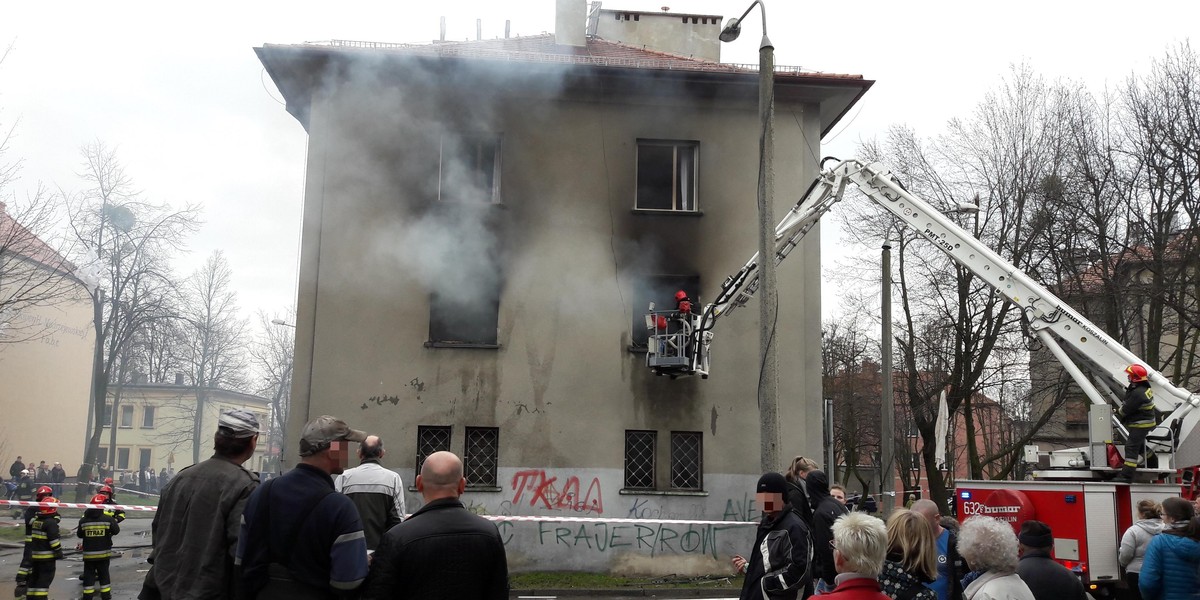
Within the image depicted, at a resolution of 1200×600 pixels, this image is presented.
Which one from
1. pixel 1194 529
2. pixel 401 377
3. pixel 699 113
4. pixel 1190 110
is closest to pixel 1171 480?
pixel 1194 529

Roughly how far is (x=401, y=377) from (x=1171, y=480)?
11.2 meters

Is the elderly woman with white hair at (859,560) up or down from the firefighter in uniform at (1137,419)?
down

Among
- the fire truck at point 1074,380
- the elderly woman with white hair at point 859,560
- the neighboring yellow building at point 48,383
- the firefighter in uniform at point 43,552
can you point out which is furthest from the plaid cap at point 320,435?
the neighboring yellow building at point 48,383

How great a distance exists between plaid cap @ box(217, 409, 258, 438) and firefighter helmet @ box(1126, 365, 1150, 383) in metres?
9.25

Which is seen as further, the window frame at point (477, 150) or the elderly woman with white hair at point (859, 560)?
the window frame at point (477, 150)

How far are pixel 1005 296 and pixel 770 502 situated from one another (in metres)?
7.58

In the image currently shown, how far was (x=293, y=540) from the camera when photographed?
388cm

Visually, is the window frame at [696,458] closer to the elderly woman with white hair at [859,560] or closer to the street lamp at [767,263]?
the street lamp at [767,263]

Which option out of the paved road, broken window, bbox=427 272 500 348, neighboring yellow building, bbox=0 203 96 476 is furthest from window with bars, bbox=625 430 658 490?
neighboring yellow building, bbox=0 203 96 476

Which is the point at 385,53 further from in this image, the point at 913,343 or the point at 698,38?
the point at 913,343

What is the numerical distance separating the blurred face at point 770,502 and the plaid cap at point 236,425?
286cm

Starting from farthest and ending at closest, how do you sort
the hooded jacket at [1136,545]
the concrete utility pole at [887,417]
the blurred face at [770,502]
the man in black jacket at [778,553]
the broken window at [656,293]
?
the concrete utility pole at [887,417] < the broken window at [656,293] < the hooded jacket at [1136,545] < the blurred face at [770,502] < the man in black jacket at [778,553]

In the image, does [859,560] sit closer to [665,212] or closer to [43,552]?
[43,552]

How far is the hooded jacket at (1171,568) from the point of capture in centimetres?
600
